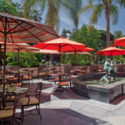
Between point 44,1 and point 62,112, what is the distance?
552 inches

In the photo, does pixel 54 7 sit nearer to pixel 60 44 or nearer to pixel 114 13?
pixel 114 13

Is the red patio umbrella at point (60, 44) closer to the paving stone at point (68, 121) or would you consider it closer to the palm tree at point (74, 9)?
the paving stone at point (68, 121)

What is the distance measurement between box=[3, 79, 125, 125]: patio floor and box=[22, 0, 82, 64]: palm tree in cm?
1195

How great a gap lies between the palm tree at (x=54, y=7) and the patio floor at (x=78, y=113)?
11953 mm

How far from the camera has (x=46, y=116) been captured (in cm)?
416

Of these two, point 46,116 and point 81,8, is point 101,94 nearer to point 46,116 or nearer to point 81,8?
point 46,116

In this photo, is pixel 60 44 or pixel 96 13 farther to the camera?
pixel 96 13

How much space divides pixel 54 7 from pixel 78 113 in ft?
44.8

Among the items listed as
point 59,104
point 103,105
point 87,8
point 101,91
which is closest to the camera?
point 103,105

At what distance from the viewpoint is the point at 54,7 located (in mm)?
15477

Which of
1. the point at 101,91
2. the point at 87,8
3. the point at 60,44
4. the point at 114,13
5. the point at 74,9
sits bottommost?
the point at 101,91

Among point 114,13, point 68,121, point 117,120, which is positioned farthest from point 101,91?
point 114,13

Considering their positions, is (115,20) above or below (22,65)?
above

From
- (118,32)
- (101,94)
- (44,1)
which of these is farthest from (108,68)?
(118,32)
